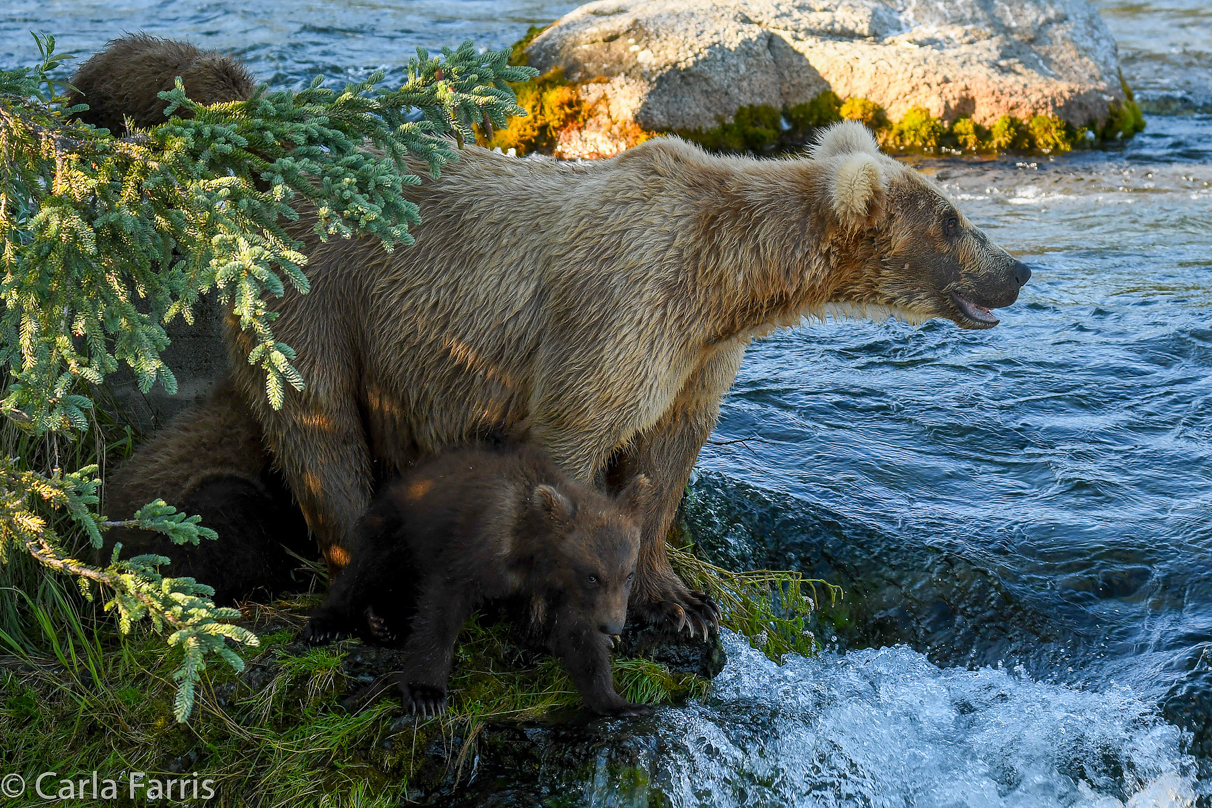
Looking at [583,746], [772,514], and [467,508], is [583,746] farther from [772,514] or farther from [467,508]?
[772,514]

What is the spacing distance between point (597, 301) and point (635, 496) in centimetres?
82

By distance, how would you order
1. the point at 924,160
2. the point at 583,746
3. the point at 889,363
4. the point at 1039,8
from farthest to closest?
the point at 1039,8 < the point at 924,160 < the point at 889,363 < the point at 583,746

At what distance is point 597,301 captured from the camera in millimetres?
4734

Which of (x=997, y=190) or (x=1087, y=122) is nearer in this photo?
(x=997, y=190)

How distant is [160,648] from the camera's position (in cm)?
457

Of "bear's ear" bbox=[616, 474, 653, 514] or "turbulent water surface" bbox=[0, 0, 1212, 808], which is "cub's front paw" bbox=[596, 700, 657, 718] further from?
"bear's ear" bbox=[616, 474, 653, 514]

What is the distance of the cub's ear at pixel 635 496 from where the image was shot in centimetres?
466

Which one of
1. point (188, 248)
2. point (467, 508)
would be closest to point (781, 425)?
point (467, 508)

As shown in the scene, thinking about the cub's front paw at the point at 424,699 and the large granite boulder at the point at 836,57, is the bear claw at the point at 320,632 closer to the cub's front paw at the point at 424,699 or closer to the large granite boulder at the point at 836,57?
the cub's front paw at the point at 424,699

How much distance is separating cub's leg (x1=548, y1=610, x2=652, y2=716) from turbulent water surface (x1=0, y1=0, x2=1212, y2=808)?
216mm

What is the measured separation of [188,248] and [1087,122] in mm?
13590

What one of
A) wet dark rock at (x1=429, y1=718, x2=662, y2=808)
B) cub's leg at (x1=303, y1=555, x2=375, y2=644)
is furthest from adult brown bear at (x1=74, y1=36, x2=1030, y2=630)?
wet dark rock at (x1=429, y1=718, x2=662, y2=808)

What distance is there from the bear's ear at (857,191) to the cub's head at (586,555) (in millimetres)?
1659

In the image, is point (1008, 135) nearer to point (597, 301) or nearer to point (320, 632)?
point (597, 301)
